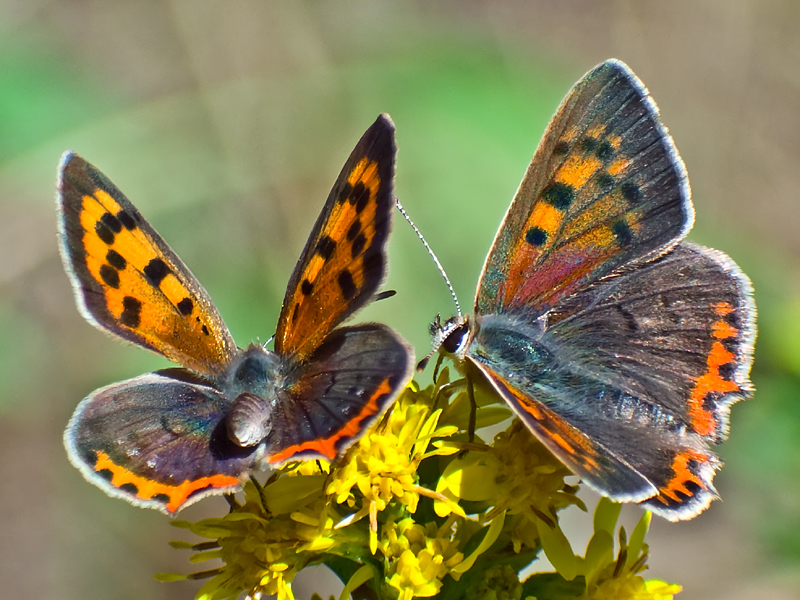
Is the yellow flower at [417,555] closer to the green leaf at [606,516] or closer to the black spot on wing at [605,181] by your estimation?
the green leaf at [606,516]

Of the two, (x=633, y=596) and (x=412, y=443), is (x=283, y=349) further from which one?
(x=633, y=596)

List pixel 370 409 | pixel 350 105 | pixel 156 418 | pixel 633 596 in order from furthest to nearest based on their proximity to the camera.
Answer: pixel 350 105 → pixel 633 596 → pixel 156 418 → pixel 370 409

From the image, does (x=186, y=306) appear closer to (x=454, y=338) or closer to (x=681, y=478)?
(x=454, y=338)

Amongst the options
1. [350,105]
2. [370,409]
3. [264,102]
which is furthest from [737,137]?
[370,409]

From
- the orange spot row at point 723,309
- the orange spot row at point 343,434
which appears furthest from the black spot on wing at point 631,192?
the orange spot row at point 343,434

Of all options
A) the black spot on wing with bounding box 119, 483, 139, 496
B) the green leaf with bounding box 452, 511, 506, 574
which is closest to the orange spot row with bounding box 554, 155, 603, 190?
the green leaf with bounding box 452, 511, 506, 574
